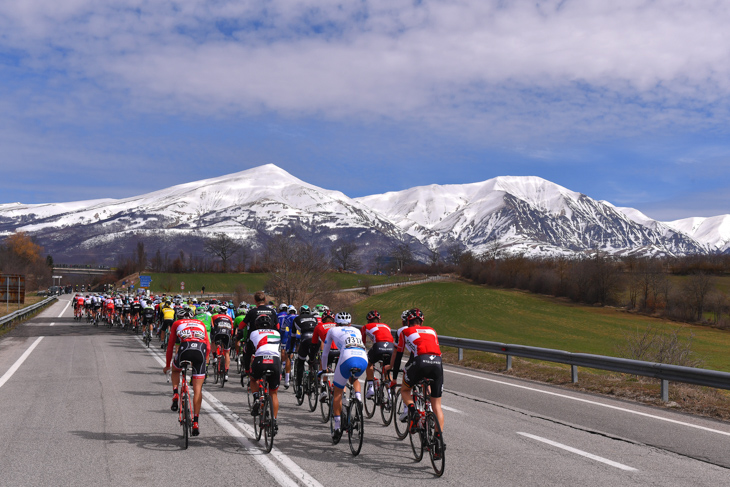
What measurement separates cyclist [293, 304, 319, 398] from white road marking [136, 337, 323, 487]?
5.34ft

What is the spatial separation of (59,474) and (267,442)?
7.78ft

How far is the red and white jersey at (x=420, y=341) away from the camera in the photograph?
7.73 meters

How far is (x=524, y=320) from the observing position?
72250 millimetres

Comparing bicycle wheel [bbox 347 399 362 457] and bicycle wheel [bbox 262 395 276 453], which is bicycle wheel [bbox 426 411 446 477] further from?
bicycle wheel [bbox 262 395 276 453]

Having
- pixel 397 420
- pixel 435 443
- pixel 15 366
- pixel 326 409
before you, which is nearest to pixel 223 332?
pixel 326 409

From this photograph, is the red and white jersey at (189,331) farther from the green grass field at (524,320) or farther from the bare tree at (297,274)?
the bare tree at (297,274)

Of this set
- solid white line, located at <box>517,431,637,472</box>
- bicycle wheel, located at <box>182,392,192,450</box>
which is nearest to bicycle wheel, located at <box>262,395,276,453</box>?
bicycle wheel, located at <box>182,392,192,450</box>

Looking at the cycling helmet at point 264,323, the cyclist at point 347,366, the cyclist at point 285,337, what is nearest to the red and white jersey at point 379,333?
the cyclist at point 347,366

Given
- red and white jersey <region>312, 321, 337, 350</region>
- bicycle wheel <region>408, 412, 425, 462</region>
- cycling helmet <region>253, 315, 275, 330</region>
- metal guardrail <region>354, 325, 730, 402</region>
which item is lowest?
bicycle wheel <region>408, 412, 425, 462</region>

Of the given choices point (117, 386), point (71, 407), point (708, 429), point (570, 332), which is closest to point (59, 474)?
point (71, 407)

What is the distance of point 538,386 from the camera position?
49.8ft

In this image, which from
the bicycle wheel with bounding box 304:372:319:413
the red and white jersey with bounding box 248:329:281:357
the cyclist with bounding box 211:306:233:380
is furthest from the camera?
the cyclist with bounding box 211:306:233:380

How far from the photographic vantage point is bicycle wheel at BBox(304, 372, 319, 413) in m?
11.5

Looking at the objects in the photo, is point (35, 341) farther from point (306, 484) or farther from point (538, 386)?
point (306, 484)
